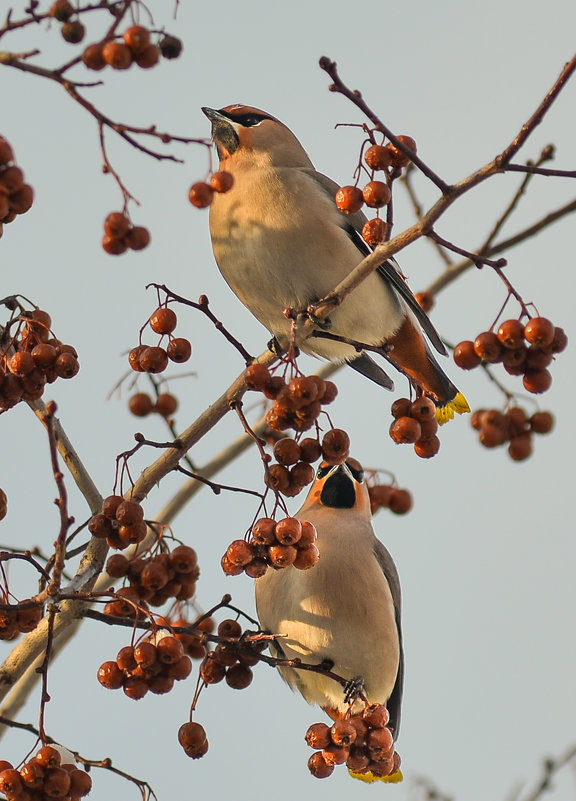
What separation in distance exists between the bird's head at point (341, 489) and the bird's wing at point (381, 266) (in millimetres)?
1092

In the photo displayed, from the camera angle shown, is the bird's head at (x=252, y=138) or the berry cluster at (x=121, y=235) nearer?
the berry cluster at (x=121, y=235)

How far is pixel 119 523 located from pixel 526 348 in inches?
44.2

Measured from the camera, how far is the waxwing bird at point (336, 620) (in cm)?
427

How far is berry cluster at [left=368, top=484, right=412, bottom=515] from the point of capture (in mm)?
4469

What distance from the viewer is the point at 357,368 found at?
4.73 metres

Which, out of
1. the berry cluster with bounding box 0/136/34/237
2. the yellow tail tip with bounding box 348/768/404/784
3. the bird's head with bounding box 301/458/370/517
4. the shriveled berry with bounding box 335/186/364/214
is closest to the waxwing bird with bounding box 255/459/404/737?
the yellow tail tip with bounding box 348/768/404/784

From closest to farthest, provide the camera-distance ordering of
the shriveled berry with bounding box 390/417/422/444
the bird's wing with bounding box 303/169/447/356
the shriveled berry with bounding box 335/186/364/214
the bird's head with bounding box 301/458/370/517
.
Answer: the shriveled berry with bounding box 335/186/364/214 → the shriveled berry with bounding box 390/417/422/444 → the bird's wing with bounding box 303/169/447/356 → the bird's head with bounding box 301/458/370/517

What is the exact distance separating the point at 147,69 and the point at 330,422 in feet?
3.66

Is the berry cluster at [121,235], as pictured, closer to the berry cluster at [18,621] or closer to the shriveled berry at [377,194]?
the shriveled berry at [377,194]

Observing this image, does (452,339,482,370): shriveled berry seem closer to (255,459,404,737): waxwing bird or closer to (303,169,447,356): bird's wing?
(303,169,447,356): bird's wing

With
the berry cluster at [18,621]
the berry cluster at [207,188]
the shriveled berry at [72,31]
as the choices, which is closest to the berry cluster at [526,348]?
the berry cluster at [207,188]

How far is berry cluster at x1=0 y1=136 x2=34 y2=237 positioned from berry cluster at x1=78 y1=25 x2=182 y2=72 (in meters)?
0.26

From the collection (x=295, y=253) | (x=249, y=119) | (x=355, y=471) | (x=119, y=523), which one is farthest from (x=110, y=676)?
(x=355, y=471)

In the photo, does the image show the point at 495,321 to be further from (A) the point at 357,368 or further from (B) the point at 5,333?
(A) the point at 357,368
